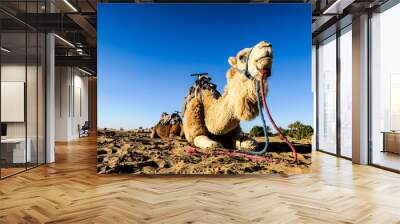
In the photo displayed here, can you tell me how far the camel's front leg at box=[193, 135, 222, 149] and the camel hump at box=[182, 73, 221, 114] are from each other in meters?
0.48

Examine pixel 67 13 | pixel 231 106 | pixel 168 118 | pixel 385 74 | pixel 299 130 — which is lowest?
pixel 299 130

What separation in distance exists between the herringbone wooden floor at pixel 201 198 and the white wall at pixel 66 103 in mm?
7214

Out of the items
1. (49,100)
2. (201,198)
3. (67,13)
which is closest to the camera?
(201,198)

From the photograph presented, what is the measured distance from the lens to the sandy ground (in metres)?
4.96

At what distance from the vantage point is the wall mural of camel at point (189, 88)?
493 centimetres

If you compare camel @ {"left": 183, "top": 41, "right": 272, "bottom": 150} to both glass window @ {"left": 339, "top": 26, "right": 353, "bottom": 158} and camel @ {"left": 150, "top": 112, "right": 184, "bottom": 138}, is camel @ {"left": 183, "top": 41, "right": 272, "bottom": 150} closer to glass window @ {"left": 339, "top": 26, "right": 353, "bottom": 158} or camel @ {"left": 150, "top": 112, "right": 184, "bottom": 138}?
camel @ {"left": 150, "top": 112, "right": 184, "bottom": 138}

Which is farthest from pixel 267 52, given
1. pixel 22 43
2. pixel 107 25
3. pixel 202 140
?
pixel 22 43

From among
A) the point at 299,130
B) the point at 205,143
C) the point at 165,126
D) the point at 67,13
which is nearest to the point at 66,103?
the point at 67,13

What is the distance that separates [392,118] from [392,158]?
69 cm

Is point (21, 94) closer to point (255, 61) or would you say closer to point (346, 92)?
point (255, 61)

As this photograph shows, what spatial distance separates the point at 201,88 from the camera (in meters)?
5.00

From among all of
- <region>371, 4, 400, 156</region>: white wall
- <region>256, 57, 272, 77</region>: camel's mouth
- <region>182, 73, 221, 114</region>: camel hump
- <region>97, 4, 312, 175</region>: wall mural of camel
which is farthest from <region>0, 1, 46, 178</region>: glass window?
<region>371, 4, 400, 156</region>: white wall

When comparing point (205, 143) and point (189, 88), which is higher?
point (189, 88)

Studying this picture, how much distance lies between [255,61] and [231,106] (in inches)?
28.7
